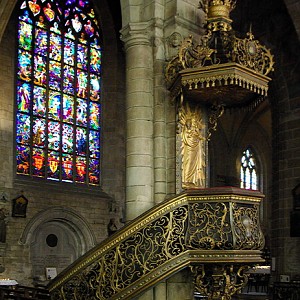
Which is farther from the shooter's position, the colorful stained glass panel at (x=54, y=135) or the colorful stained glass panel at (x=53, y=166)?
the colorful stained glass panel at (x=54, y=135)

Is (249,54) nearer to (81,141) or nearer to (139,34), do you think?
(139,34)

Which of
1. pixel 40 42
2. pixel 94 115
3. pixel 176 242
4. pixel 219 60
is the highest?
pixel 40 42

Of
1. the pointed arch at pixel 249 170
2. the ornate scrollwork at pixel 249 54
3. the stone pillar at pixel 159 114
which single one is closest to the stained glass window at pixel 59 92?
the stone pillar at pixel 159 114

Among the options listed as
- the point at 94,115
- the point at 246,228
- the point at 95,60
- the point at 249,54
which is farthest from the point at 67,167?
the point at 246,228

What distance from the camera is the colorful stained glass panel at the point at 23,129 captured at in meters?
14.7

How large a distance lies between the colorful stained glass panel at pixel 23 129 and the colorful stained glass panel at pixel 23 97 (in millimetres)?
203

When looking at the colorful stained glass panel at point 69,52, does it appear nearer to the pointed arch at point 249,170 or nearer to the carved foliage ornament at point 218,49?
the carved foliage ornament at point 218,49

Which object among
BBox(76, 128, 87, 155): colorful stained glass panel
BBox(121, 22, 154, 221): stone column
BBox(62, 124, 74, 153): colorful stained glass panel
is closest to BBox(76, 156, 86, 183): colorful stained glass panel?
BBox(76, 128, 87, 155): colorful stained glass panel

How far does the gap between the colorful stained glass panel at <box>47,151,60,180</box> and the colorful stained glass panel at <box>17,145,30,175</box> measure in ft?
2.11

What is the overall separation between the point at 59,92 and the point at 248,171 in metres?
13.4

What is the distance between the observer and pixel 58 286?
8.04 meters

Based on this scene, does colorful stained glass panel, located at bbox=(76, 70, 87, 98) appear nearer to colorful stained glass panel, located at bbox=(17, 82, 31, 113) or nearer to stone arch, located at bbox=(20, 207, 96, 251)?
colorful stained glass panel, located at bbox=(17, 82, 31, 113)

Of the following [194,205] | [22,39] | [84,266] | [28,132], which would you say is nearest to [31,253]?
[28,132]

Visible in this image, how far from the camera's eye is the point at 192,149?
29.2 ft
